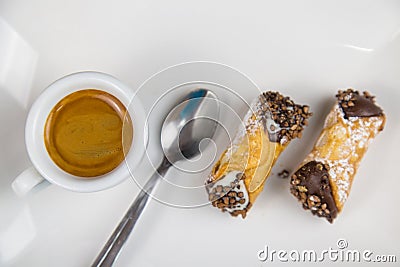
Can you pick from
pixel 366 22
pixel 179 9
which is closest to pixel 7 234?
pixel 179 9

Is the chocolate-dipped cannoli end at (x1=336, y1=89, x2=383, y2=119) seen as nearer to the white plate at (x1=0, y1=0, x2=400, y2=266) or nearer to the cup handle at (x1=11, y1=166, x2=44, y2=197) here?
the white plate at (x1=0, y1=0, x2=400, y2=266)

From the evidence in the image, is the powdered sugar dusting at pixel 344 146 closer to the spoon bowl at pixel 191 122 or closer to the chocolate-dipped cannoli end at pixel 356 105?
the chocolate-dipped cannoli end at pixel 356 105

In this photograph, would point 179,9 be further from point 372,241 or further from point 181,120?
point 372,241

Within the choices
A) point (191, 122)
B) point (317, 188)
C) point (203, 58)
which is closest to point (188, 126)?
point (191, 122)

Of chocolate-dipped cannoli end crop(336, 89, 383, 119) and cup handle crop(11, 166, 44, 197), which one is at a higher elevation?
cup handle crop(11, 166, 44, 197)

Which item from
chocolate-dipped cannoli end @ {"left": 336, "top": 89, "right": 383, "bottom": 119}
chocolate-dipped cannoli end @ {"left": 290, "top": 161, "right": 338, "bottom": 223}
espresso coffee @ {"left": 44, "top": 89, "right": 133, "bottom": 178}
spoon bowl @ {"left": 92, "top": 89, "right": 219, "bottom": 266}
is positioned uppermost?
espresso coffee @ {"left": 44, "top": 89, "right": 133, "bottom": 178}

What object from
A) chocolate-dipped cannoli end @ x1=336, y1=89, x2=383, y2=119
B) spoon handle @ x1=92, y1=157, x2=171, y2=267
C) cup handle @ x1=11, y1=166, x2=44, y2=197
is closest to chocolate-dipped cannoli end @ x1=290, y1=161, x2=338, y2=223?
chocolate-dipped cannoli end @ x1=336, y1=89, x2=383, y2=119

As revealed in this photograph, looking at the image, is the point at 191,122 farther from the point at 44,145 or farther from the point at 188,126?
the point at 44,145
